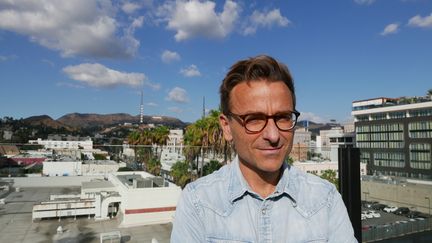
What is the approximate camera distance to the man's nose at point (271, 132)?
52.1 inches

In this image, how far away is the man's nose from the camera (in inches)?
52.1

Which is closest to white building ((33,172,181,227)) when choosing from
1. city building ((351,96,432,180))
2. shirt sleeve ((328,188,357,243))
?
shirt sleeve ((328,188,357,243))

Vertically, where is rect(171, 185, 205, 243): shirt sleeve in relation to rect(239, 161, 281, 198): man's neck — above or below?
below

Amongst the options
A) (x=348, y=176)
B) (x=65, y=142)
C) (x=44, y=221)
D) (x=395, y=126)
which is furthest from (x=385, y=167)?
(x=65, y=142)

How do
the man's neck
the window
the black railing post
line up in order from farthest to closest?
the window, the black railing post, the man's neck

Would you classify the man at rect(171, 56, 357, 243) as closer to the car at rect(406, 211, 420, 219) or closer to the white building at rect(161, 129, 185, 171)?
the white building at rect(161, 129, 185, 171)

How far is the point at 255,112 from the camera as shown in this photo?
1339 mm

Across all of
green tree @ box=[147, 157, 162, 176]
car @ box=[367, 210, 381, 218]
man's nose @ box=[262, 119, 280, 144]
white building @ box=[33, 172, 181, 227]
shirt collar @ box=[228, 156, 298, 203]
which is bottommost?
car @ box=[367, 210, 381, 218]

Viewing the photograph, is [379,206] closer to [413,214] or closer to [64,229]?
[413,214]

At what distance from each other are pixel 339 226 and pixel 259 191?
0.38m

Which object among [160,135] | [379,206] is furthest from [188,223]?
[379,206]

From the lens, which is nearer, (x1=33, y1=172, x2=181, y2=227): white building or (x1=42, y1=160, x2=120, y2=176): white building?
(x1=33, y1=172, x2=181, y2=227): white building

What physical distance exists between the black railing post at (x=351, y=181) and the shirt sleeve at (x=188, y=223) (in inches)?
84.8

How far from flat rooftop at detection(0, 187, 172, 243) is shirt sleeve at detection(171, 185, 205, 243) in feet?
67.2
